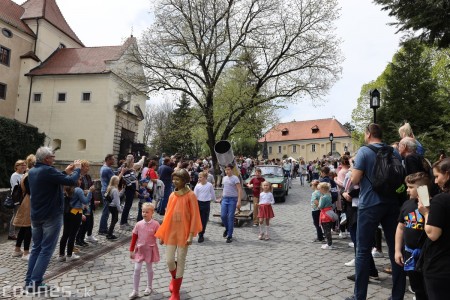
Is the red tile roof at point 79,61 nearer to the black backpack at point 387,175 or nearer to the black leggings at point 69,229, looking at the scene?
the black leggings at point 69,229

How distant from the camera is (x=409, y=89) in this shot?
3025 cm

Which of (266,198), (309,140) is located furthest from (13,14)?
Result: (309,140)

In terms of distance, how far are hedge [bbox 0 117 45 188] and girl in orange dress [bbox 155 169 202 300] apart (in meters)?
22.4

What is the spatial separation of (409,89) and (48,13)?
3855 cm

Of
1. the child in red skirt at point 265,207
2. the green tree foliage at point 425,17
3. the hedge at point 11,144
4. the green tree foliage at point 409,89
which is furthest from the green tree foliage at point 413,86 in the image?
the hedge at point 11,144

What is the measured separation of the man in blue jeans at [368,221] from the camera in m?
4.04

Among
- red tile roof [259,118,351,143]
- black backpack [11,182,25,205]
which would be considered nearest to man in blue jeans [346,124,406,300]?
black backpack [11,182,25,205]

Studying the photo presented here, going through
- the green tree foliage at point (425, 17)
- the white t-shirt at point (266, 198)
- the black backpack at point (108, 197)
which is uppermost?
the green tree foliage at point (425, 17)

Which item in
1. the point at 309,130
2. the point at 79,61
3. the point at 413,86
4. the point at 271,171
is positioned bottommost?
the point at 271,171

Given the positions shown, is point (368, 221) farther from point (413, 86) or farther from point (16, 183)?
point (413, 86)

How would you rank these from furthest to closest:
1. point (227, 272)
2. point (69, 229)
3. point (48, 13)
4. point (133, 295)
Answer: point (48, 13), point (69, 229), point (227, 272), point (133, 295)

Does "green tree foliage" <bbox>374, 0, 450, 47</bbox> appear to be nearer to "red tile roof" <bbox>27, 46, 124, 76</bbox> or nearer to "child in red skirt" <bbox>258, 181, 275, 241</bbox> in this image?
"child in red skirt" <bbox>258, 181, 275, 241</bbox>

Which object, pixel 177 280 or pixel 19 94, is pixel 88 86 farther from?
pixel 177 280

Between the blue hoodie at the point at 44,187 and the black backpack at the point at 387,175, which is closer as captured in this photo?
the black backpack at the point at 387,175
